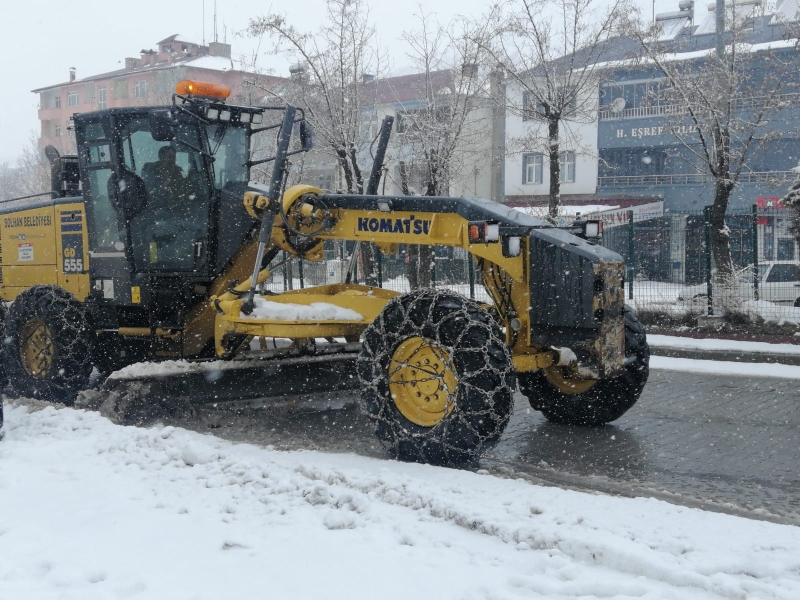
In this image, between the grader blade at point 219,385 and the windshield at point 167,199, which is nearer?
the grader blade at point 219,385

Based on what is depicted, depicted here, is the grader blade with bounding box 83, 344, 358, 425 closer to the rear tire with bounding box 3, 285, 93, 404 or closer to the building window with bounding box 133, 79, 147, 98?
the rear tire with bounding box 3, 285, 93, 404

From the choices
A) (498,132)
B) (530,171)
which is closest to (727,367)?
(498,132)

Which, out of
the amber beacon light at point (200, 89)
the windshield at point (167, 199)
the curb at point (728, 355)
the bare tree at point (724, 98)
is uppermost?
the bare tree at point (724, 98)

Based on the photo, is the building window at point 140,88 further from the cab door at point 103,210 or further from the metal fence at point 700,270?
the cab door at point 103,210

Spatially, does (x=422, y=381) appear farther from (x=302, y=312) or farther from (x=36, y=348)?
(x=36, y=348)

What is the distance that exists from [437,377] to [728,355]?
23.8 feet

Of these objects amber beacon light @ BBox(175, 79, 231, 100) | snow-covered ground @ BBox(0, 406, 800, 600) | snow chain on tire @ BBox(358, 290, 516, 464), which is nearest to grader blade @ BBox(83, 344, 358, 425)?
snow-covered ground @ BBox(0, 406, 800, 600)

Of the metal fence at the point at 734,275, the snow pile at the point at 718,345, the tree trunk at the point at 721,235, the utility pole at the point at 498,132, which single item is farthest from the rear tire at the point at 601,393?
the utility pole at the point at 498,132

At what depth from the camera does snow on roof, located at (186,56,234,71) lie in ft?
175

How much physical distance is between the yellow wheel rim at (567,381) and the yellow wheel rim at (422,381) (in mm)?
1361

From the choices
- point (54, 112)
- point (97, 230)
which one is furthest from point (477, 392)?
point (54, 112)

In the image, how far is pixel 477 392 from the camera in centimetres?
586

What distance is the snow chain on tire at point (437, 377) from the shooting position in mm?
5859

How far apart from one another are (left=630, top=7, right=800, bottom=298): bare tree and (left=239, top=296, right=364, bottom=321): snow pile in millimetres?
9555
